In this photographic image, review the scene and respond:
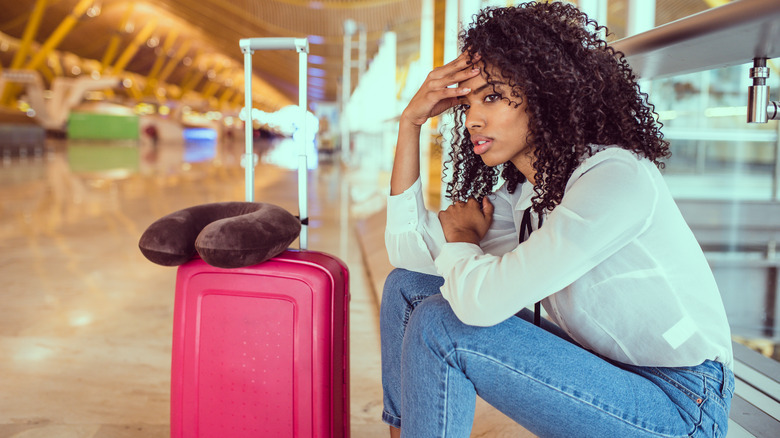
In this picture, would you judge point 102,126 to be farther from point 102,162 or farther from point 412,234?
point 412,234

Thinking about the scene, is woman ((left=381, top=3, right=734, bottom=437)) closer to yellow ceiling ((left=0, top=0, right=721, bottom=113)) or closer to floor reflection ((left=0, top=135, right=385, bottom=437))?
floor reflection ((left=0, top=135, right=385, bottom=437))

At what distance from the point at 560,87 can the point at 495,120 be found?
0.14 m

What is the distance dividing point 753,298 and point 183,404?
397cm

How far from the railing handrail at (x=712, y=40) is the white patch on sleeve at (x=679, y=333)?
0.50 m

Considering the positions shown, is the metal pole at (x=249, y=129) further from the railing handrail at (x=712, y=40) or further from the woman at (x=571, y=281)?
→ the railing handrail at (x=712, y=40)

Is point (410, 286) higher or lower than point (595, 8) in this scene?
lower

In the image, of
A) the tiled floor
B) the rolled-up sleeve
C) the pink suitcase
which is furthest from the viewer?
the tiled floor

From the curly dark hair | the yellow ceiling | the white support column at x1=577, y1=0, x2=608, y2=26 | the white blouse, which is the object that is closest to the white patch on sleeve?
the white blouse

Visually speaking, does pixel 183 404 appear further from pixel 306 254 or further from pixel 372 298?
pixel 372 298

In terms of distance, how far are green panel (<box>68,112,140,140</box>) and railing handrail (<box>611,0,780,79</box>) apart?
29897 mm

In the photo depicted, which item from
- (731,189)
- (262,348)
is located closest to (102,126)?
(731,189)

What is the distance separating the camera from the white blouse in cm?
104

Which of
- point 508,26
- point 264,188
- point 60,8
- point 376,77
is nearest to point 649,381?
point 508,26

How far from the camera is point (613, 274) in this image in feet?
3.64
